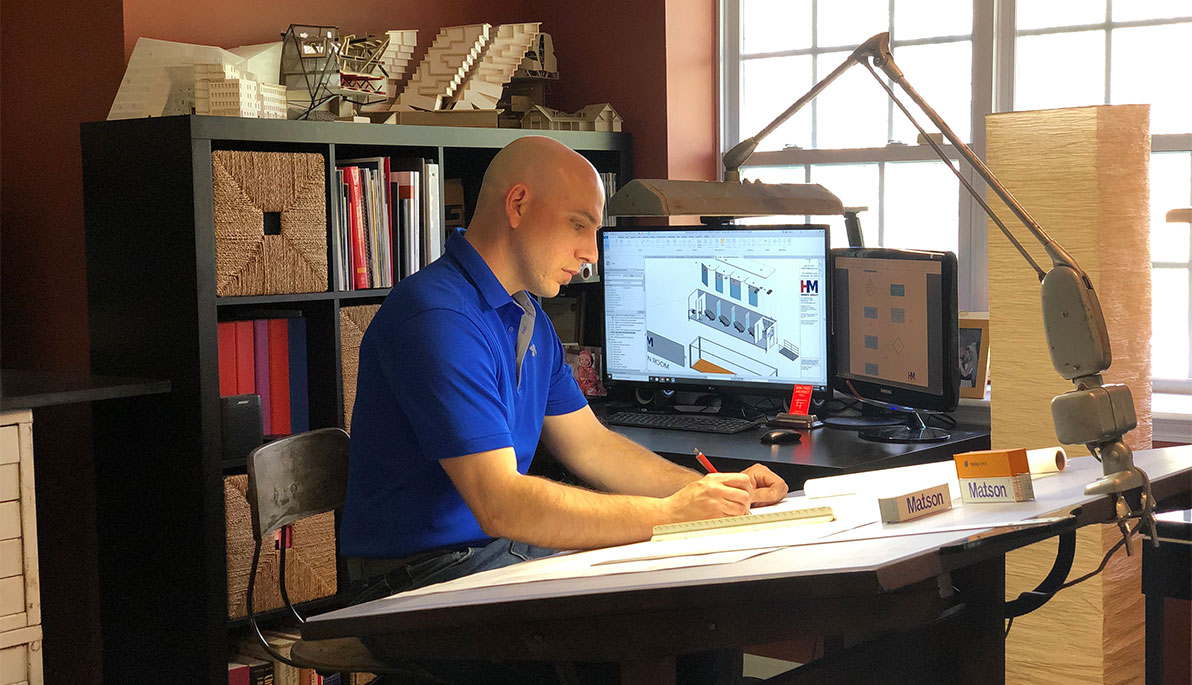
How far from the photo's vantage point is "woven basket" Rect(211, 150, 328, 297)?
9.22 ft

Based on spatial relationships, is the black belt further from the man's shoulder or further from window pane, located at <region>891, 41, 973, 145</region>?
window pane, located at <region>891, 41, 973, 145</region>

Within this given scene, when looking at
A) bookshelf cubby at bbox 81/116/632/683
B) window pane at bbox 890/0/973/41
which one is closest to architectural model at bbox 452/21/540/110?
bookshelf cubby at bbox 81/116/632/683

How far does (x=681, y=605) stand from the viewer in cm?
140

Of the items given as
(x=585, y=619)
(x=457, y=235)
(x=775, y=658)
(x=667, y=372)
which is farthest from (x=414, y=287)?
(x=775, y=658)

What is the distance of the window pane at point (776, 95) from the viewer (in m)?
3.89

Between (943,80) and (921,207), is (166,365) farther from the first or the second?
(943,80)

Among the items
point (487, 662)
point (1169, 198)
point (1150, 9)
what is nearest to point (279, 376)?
point (487, 662)

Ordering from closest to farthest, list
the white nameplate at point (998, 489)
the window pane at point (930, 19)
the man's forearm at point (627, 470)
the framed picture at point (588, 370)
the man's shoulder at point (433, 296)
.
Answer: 1. the white nameplate at point (998, 489)
2. the man's shoulder at point (433, 296)
3. the man's forearm at point (627, 470)
4. the window pane at point (930, 19)
5. the framed picture at point (588, 370)

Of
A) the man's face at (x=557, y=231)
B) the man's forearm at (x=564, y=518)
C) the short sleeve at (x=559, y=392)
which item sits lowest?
the man's forearm at (x=564, y=518)

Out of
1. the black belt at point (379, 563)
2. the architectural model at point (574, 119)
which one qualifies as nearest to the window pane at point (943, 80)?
the architectural model at point (574, 119)

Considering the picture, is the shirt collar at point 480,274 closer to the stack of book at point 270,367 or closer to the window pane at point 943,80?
the stack of book at point 270,367

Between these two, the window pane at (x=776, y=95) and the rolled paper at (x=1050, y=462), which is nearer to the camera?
the rolled paper at (x=1050, y=462)

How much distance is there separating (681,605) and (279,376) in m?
1.95

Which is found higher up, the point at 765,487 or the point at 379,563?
the point at 765,487
